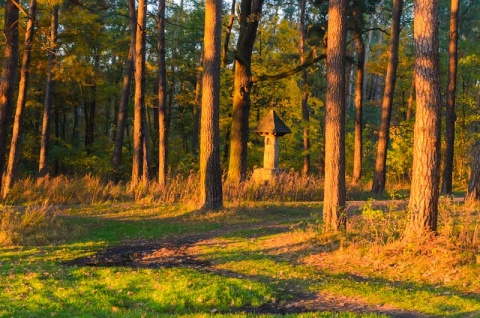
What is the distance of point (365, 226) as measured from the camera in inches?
380

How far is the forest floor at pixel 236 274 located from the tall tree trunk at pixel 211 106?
6.19 feet

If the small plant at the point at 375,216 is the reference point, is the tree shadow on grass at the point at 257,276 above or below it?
below

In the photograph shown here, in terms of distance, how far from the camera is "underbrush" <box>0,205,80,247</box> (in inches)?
392

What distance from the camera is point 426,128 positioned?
845cm

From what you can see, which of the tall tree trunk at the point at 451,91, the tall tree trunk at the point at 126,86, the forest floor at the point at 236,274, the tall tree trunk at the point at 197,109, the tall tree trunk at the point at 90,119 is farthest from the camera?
the tall tree trunk at the point at 90,119

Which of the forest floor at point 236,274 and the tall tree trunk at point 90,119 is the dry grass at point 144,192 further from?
the tall tree trunk at point 90,119

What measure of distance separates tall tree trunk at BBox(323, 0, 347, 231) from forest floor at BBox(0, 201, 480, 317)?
0.49 m

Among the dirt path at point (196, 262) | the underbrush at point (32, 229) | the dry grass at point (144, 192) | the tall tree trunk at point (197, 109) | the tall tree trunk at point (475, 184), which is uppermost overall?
the tall tree trunk at point (197, 109)

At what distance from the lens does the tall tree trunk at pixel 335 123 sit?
10.2 meters

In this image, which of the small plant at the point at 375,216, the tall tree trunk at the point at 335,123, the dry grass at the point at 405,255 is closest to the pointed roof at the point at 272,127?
the tall tree trunk at the point at 335,123

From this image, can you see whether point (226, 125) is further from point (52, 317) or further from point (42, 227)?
point (52, 317)

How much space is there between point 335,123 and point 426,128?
7.31 ft

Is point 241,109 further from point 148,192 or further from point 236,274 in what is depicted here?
point 236,274

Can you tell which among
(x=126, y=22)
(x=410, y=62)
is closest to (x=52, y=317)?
(x=126, y=22)
